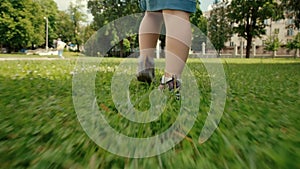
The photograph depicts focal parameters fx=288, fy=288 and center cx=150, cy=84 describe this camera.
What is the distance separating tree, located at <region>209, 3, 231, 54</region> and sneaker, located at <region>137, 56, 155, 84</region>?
33.3 metres

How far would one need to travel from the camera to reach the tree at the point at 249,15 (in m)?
27.0

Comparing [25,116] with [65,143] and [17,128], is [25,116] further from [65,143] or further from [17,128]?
[65,143]

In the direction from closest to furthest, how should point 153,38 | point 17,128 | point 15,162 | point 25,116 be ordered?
point 15,162, point 17,128, point 25,116, point 153,38

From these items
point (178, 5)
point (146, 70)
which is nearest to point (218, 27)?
point (146, 70)

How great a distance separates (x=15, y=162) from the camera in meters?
0.72

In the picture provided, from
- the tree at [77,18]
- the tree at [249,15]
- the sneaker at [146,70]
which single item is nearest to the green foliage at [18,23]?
the tree at [77,18]

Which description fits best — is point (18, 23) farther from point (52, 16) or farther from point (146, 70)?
point (146, 70)

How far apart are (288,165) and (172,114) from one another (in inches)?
24.4

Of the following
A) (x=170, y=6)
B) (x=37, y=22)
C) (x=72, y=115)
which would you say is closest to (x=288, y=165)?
(x=72, y=115)

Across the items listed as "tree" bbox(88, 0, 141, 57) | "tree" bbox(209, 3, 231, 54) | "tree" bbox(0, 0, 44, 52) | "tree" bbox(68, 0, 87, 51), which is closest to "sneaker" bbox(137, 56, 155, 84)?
"tree" bbox(88, 0, 141, 57)

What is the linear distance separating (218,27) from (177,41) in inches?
1449

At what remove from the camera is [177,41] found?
1.75 meters

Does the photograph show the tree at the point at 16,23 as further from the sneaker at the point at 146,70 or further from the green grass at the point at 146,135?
the green grass at the point at 146,135

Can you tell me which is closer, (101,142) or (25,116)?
(101,142)
